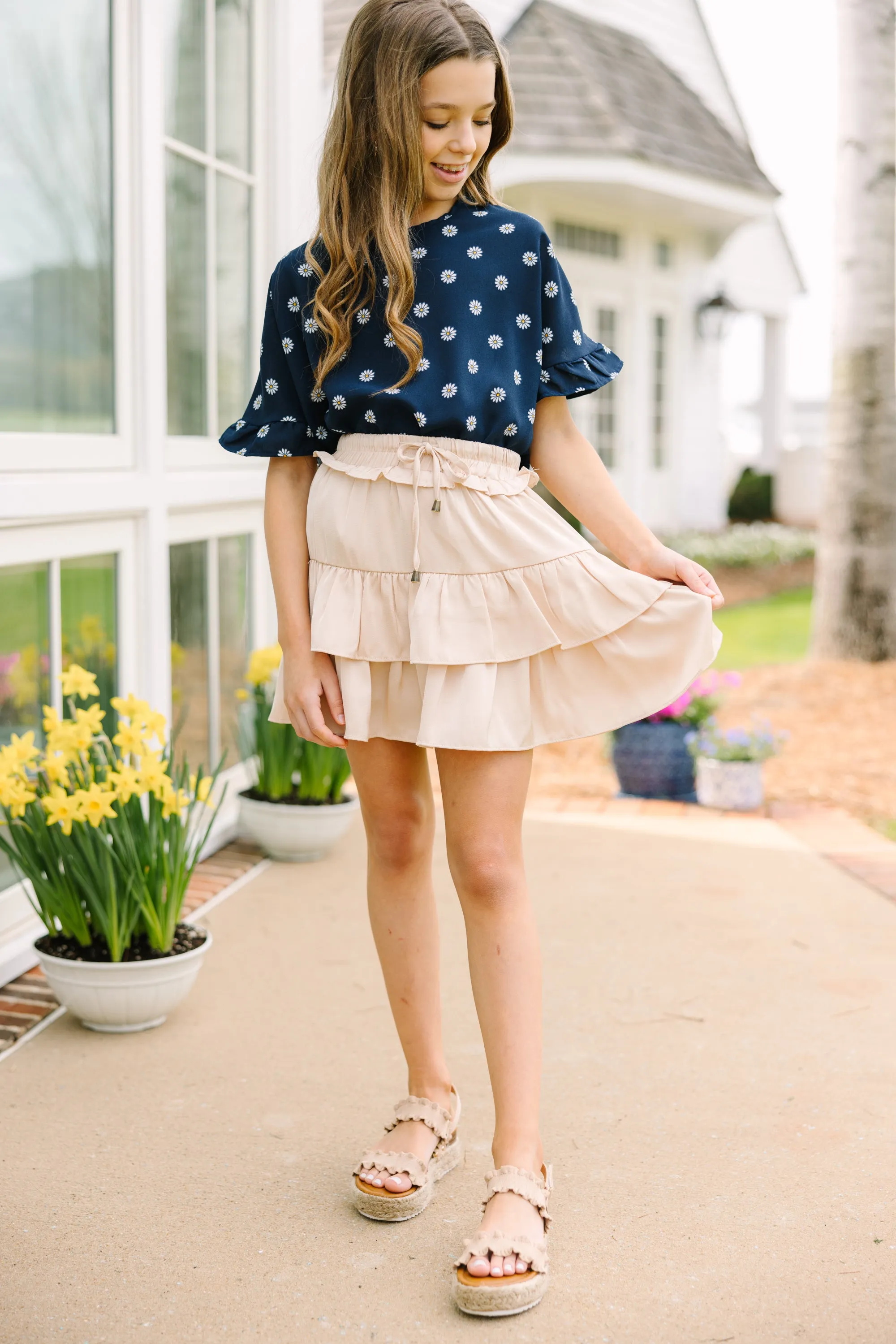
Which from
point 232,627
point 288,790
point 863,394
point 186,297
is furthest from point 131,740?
point 863,394

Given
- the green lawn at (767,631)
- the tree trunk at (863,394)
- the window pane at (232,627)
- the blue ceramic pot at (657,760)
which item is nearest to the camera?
the window pane at (232,627)

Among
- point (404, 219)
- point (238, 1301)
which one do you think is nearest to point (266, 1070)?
point (238, 1301)

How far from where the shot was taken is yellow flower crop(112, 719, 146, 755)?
247 cm

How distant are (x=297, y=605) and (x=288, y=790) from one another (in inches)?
69.8

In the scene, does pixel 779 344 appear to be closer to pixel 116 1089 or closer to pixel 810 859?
pixel 810 859

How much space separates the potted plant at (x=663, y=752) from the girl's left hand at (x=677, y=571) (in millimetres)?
2563

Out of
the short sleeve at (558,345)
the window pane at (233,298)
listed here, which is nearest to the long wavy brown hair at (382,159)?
the short sleeve at (558,345)

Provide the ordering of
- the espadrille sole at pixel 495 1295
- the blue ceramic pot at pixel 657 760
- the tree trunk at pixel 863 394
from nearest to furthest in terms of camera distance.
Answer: the espadrille sole at pixel 495 1295 < the blue ceramic pot at pixel 657 760 < the tree trunk at pixel 863 394

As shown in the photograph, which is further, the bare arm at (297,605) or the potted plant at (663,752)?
the potted plant at (663,752)

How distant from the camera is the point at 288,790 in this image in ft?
11.7

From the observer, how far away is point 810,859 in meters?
3.70

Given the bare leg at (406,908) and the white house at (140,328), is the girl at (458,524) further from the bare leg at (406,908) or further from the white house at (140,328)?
the white house at (140,328)

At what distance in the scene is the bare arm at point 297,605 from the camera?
1.82 metres

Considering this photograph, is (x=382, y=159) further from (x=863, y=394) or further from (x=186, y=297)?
(x=863, y=394)
